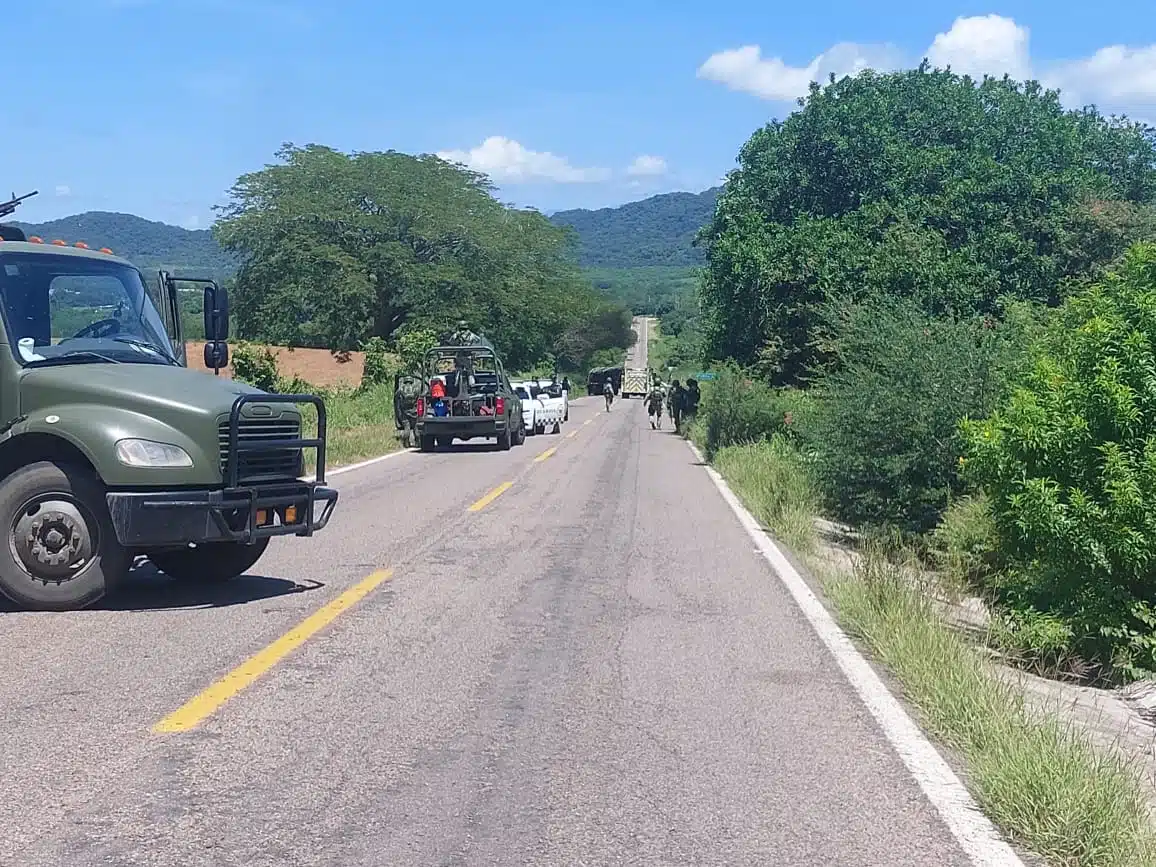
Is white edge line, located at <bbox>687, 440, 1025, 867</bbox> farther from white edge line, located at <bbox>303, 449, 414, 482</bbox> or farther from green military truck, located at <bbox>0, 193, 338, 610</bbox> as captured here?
white edge line, located at <bbox>303, 449, 414, 482</bbox>

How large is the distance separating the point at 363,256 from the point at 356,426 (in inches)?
1321

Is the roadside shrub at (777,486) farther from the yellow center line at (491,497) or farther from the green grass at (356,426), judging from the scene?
the green grass at (356,426)

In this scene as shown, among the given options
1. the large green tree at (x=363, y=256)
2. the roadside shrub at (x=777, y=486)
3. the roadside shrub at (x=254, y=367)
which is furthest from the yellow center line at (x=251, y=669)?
the large green tree at (x=363, y=256)

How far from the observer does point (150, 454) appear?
902 cm

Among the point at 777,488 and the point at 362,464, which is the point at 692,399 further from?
the point at 777,488

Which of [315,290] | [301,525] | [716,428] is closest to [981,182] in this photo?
[716,428]

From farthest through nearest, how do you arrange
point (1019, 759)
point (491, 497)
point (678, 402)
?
point (678, 402)
point (491, 497)
point (1019, 759)

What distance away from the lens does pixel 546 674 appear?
7.85 m

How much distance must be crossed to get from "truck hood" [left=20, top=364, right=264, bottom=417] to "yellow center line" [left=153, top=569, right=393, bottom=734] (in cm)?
163

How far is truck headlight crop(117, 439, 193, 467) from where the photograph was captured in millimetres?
8961

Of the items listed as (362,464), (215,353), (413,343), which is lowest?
(362,464)

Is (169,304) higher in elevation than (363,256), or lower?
lower

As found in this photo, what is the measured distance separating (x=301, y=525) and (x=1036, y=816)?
620 centimetres

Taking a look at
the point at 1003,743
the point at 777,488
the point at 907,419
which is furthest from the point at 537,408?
the point at 1003,743
